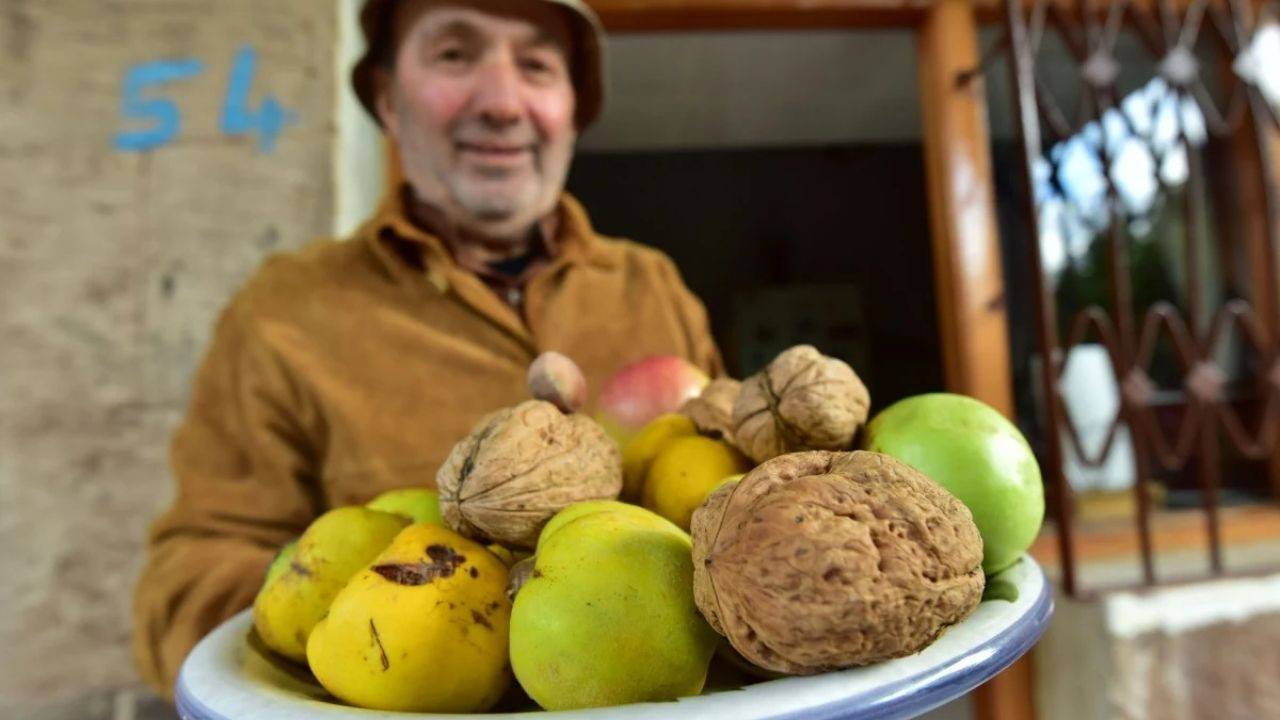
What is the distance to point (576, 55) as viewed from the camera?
1125 mm

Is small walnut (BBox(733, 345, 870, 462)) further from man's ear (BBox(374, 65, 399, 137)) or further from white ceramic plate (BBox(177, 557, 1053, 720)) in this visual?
man's ear (BBox(374, 65, 399, 137))

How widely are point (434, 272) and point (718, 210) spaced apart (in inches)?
70.4

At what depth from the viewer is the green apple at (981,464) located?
0.39 metres

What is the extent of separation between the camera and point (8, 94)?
3.93 feet

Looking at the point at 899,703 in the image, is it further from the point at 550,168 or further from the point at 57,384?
the point at 57,384

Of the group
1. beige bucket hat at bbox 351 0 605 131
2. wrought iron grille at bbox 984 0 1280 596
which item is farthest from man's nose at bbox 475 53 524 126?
wrought iron grille at bbox 984 0 1280 596

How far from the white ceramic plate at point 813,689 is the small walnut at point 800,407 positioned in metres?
0.11

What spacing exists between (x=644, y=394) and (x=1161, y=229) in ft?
5.75

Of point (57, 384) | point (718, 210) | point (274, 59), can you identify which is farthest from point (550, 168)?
point (718, 210)

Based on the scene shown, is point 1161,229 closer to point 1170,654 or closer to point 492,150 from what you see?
point 1170,654

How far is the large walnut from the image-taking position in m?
0.26

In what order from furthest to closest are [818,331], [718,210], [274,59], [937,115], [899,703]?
[718,210], [818,331], [937,115], [274,59], [899,703]

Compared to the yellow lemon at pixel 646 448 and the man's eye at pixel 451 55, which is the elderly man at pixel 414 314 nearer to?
the man's eye at pixel 451 55

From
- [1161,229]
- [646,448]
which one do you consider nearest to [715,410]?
[646,448]
